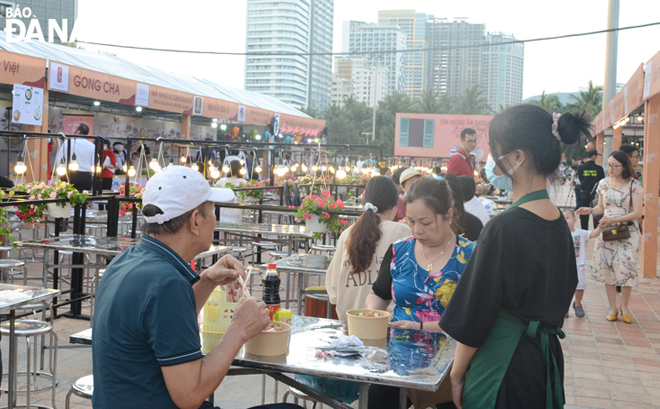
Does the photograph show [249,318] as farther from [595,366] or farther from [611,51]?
[611,51]

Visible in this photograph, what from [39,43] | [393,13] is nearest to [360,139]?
[39,43]

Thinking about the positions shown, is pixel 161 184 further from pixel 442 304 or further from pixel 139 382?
pixel 442 304

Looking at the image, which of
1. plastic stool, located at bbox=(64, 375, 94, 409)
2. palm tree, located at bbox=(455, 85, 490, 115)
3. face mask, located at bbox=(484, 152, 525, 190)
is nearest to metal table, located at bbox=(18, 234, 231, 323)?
plastic stool, located at bbox=(64, 375, 94, 409)

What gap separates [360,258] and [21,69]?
441 inches

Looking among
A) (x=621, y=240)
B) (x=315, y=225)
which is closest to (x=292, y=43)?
(x=315, y=225)

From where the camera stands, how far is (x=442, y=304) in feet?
9.92

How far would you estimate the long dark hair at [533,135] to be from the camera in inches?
82.7

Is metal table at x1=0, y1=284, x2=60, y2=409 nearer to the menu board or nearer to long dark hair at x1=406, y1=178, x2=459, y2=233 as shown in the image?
long dark hair at x1=406, y1=178, x2=459, y2=233

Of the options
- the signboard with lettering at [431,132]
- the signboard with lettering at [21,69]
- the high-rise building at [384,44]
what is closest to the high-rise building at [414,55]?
the high-rise building at [384,44]

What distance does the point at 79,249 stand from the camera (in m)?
5.64

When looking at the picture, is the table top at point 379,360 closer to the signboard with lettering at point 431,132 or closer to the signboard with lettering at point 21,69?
the signboard with lettering at point 21,69

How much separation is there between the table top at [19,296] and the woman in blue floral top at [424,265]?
1979 mm

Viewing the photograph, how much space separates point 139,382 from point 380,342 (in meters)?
1.11

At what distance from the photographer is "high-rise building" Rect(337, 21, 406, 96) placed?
89312 millimetres
